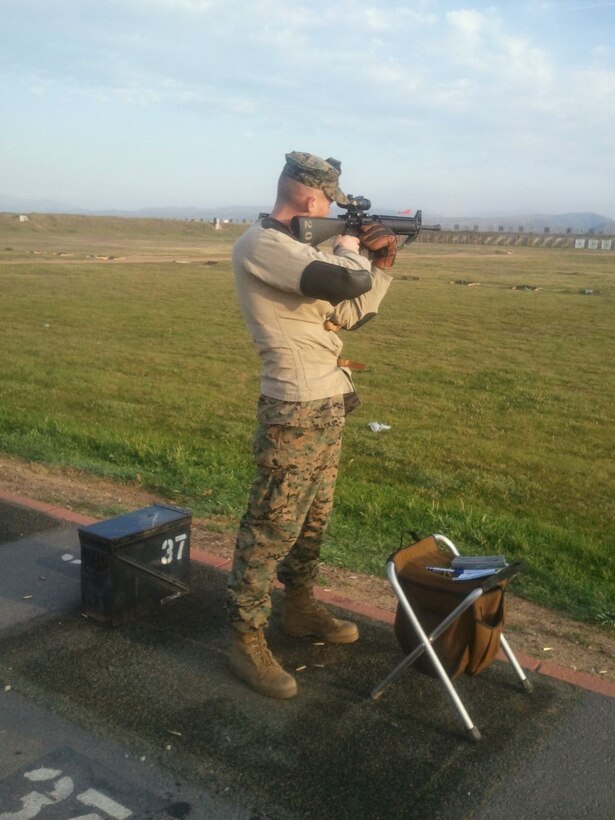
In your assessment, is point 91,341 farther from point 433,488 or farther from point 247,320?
point 247,320

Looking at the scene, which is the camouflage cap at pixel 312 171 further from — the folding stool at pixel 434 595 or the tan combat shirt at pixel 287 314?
the folding stool at pixel 434 595

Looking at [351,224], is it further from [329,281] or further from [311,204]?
[329,281]

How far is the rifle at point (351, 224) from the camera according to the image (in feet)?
11.3

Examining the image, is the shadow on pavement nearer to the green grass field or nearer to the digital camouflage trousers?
the digital camouflage trousers

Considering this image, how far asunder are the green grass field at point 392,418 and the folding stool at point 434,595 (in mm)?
1484

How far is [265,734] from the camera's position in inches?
129

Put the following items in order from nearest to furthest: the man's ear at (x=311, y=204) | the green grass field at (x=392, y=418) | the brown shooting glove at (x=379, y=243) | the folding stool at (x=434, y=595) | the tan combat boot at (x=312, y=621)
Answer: the folding stool at (x=434, y=595) → the man's ear at (x=311, y=204) → the brown shooting glove at (x=379, y=243) → the tan combat boot at (x=312, y=621) → the green grass field at (x=392, y=418)

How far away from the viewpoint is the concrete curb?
3789 millimetres

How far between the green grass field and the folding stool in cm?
148

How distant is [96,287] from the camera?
27.5 m

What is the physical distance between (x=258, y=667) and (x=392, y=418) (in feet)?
23.5

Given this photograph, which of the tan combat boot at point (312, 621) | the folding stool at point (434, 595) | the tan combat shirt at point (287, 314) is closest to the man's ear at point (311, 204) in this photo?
the tan combat shirt at point (287, 314)

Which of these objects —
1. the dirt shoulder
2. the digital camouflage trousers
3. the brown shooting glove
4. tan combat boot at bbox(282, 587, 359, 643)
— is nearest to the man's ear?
the brown shooting glove

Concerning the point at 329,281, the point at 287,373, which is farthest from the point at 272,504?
the point at 329,281
